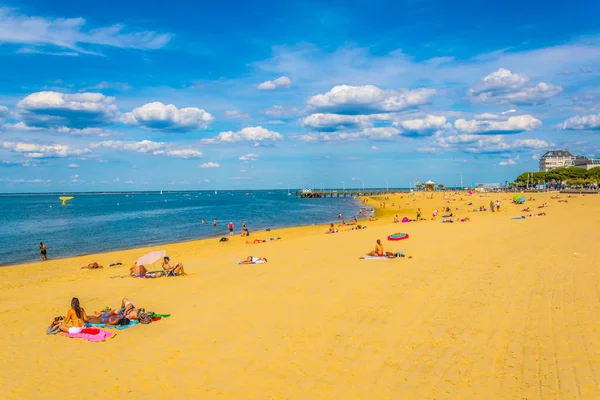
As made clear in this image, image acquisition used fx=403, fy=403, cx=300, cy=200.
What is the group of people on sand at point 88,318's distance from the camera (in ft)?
30.6

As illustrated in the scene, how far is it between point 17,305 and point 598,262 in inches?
752

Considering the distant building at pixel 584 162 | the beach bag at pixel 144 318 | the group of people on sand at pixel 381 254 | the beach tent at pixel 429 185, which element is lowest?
the beach bag at pixel 144 318

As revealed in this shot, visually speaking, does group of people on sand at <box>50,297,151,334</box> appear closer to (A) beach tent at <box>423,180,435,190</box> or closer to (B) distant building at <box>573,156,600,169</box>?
(A) beach tent at <box>423,180,435,190</box>

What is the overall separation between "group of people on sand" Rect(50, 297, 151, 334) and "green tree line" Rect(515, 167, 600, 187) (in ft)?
304

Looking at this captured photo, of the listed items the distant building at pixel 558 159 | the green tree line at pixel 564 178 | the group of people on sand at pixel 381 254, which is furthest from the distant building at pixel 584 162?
the group of people on sand at pixel 381 254

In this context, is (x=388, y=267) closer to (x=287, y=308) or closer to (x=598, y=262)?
(x=287, y=308)

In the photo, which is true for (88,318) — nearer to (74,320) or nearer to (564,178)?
(74,320)

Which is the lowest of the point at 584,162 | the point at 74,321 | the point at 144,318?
the point at 144,318

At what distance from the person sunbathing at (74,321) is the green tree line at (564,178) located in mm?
93701

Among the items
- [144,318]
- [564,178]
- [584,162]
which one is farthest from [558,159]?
[144,318]

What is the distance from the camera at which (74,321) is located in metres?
9.41

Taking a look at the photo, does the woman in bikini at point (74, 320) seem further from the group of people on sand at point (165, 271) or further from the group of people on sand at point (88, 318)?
the group of people on sand at point (165, 271)

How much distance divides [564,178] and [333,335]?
103 meters

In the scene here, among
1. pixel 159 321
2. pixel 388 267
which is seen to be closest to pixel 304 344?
pixel 159 321
